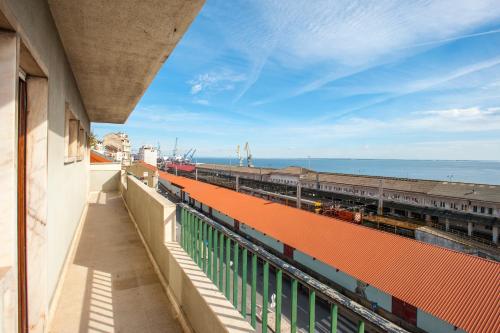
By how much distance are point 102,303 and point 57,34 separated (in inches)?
144

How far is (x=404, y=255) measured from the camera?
496 inches

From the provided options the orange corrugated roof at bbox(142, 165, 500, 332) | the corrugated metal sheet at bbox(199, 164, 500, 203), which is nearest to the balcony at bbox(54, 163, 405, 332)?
the orange corrugated roof at bbox(142, 165, 500, 332)

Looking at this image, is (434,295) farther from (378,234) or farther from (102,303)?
(102,303)

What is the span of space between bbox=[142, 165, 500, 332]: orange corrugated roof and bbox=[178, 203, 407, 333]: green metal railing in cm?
983

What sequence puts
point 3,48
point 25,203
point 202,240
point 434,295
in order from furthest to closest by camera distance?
point 434,295
point 202,240
point 25,203
point 3,48

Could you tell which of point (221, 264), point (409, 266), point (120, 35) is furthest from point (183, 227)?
point (409, 266)

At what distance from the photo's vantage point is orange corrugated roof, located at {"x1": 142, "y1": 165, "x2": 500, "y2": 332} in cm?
921

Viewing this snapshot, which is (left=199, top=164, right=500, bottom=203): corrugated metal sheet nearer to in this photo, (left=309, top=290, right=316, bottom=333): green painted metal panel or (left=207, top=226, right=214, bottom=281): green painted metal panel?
(left=207, top=226, right=214, bottom=281): green painted metal panel

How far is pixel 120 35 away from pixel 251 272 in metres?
3.35

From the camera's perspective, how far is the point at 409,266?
11.8 m

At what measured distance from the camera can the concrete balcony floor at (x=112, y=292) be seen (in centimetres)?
309

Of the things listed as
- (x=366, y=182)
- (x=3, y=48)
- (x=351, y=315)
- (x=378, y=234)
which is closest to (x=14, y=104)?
(x=3, y=48)

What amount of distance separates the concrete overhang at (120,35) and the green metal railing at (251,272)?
2282mm

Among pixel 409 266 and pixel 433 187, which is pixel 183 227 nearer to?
pixel 409 266
